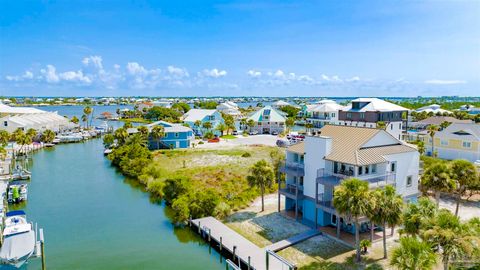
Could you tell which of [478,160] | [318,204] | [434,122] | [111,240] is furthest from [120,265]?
[434,122]

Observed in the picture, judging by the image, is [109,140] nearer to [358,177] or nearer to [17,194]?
[17,194]

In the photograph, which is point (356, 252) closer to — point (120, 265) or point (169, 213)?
point (120, 265)

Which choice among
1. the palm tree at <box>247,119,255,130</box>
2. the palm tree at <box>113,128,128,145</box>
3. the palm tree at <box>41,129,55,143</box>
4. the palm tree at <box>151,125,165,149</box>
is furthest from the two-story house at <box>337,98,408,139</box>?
the palm tree at <box>41,129,55,143</box>

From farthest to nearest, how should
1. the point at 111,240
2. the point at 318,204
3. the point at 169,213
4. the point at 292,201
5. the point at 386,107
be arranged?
1. the point at 386,107
2. the point at 169,213
3. the point at 292,201
4. the point at 111,240
5. the point at 318,204

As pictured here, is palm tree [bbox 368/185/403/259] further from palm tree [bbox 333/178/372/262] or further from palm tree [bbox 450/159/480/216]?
palm tree [bbox 450/159/480/216]

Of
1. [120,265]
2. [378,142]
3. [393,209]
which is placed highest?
[378,142]

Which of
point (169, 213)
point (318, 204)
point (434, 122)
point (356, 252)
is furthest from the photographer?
point (434, 122)

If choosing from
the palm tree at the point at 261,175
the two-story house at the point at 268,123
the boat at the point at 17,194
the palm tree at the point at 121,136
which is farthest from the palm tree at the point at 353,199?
the two-story house at the point at 268,123
